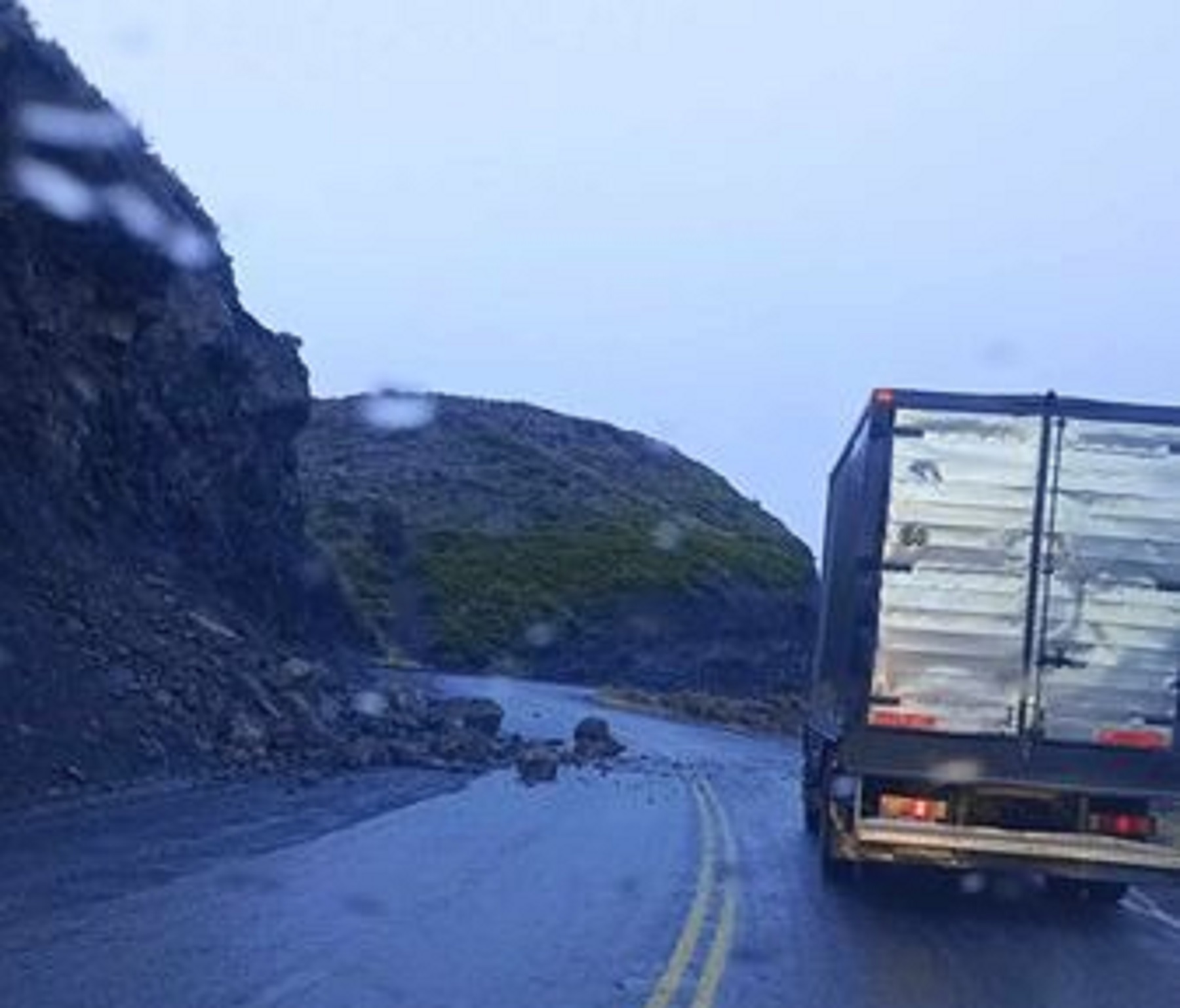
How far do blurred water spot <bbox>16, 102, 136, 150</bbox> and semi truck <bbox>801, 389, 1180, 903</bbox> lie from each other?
17.4m

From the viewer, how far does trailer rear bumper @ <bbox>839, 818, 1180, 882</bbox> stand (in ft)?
54.9

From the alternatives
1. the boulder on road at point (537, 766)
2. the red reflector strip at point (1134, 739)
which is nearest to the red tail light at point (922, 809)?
the red reflector strip at point (1134, 739)

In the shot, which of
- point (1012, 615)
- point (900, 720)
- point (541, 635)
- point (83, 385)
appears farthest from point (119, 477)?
point (541, 635)

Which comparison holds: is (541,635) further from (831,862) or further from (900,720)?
(900,720)

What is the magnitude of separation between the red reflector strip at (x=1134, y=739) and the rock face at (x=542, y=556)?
64.1 metres

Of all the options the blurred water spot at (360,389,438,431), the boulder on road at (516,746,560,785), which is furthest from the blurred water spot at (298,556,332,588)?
the blurred water spot at (360,389,438,431)

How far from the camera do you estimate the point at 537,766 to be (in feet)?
105

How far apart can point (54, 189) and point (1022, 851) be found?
19947mm

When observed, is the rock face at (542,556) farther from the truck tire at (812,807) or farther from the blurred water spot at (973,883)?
the blurred water spot at (973,883)

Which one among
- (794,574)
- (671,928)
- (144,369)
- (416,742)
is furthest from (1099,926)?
(794,574)

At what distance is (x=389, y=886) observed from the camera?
53.7 feet

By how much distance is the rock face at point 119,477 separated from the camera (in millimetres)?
25891

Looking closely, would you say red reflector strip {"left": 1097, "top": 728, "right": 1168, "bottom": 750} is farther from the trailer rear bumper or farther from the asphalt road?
the asphalt road

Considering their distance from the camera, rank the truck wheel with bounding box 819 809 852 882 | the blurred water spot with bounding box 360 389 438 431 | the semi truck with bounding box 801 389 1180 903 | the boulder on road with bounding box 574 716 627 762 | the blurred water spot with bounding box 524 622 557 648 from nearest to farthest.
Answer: the semi truck with bounding box 801 389 1180 903
the truck wheel with bounding box 819 809 852 882
the boulder on road with bounding box 574 716 627 762
the blurred water spot with bounding box 524 622 557 648
the blurred water spot with bounding box 360 389 438 431
